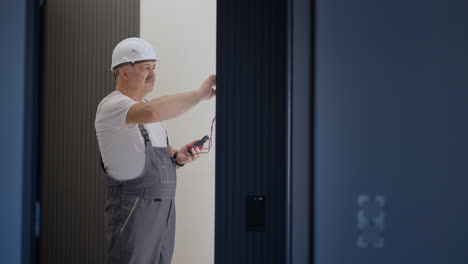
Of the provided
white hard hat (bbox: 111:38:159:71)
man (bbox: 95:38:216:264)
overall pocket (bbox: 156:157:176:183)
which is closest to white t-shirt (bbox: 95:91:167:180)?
man (bbox: 95:38:216:264)

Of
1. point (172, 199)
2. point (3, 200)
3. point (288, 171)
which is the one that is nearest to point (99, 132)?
point (172, 199)

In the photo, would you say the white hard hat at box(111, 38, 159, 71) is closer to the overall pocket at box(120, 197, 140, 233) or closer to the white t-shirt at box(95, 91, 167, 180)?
the white t-shirt at box(95, 91, 167, 180)

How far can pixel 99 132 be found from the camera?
2602mm

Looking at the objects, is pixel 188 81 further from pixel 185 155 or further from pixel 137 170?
pixel 137 170

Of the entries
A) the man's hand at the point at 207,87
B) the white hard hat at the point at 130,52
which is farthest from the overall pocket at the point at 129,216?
the white hard hat at the point at 130,52

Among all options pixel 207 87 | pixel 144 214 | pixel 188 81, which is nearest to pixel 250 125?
pixel 207 87

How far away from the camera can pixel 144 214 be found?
96.0 inches

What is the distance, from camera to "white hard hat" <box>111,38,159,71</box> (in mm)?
2682

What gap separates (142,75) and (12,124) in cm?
136

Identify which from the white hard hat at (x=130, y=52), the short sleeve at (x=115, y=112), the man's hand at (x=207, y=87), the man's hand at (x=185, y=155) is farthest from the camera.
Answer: the man's hand at (x=185, y=155)

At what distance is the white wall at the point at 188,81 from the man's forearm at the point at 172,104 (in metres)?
0.52

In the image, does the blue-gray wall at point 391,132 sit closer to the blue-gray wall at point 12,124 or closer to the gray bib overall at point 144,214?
the blue-gray wall at point 12,124

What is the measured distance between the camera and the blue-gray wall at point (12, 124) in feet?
4.76

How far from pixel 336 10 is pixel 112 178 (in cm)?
167
